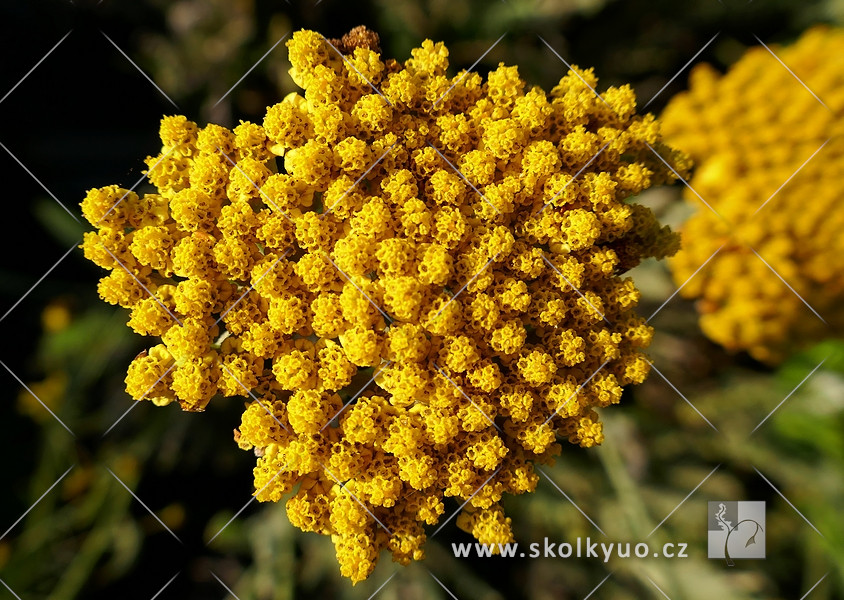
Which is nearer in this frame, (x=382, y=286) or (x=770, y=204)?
(x=382, y=286)

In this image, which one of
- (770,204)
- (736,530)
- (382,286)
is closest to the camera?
(382,286)

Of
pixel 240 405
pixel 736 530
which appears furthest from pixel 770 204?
pixel 240 405

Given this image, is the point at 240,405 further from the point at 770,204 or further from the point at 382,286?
the point at 770,204

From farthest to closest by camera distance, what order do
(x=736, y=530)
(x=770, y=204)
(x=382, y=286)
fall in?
(x=736, y=530) < (x=770, y=204) < (x=382, y=286)

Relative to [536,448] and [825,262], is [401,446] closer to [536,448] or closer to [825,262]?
[536,448]

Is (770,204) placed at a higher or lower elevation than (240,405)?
higher

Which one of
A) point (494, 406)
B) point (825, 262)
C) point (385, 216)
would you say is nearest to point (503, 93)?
point (385, 216)

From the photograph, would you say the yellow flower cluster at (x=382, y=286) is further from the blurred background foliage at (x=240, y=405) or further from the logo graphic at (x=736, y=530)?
the logo graphic at (x=736, y=530)

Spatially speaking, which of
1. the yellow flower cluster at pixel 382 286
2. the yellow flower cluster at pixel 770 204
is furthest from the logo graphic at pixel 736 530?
the yellow flower cluster at pixel 382 286
